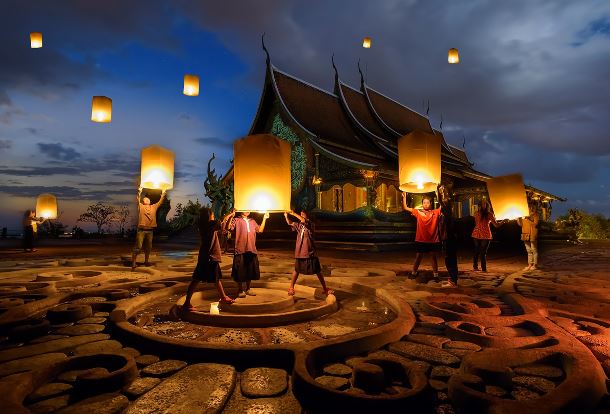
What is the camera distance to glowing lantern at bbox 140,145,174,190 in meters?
6.16

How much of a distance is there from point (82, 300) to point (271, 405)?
3.85 m

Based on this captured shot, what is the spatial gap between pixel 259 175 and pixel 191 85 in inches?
246

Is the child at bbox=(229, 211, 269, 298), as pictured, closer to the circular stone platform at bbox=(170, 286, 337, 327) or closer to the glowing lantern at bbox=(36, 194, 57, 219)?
the circular stone platform at bbox=(170, 286, 337, 327)

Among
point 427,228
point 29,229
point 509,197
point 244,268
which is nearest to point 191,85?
point 244,268

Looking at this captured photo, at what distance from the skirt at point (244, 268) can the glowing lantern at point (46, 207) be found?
37.0ft

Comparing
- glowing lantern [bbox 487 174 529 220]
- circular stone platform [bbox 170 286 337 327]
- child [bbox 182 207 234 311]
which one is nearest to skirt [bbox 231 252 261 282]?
circular stone platform [bbox 170 286 337 327]

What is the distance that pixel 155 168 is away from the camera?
6.19 m

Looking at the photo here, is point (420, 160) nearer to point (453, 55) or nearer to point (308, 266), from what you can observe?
point (308, 266)

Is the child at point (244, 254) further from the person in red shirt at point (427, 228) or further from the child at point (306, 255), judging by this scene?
the person in red shirt at point (427, 228)

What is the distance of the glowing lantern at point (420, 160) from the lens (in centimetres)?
546

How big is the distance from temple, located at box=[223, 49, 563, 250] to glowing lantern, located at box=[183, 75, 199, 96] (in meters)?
7.08

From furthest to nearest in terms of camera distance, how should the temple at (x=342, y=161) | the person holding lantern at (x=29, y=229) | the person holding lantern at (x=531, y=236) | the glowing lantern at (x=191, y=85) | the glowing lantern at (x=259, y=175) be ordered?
the temple at (x=342, y=161), the person holding lantern at (x=29, y=229), the glowing lantern at (x=191, y=85), the person holding lantern at (x=531, y=236), the glowing lantern at (x=259, y=175)

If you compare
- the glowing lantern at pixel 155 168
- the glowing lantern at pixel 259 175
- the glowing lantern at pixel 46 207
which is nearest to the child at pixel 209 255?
the glowing lantern at pixel 259 175

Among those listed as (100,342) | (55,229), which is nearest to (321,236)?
(100,342)
